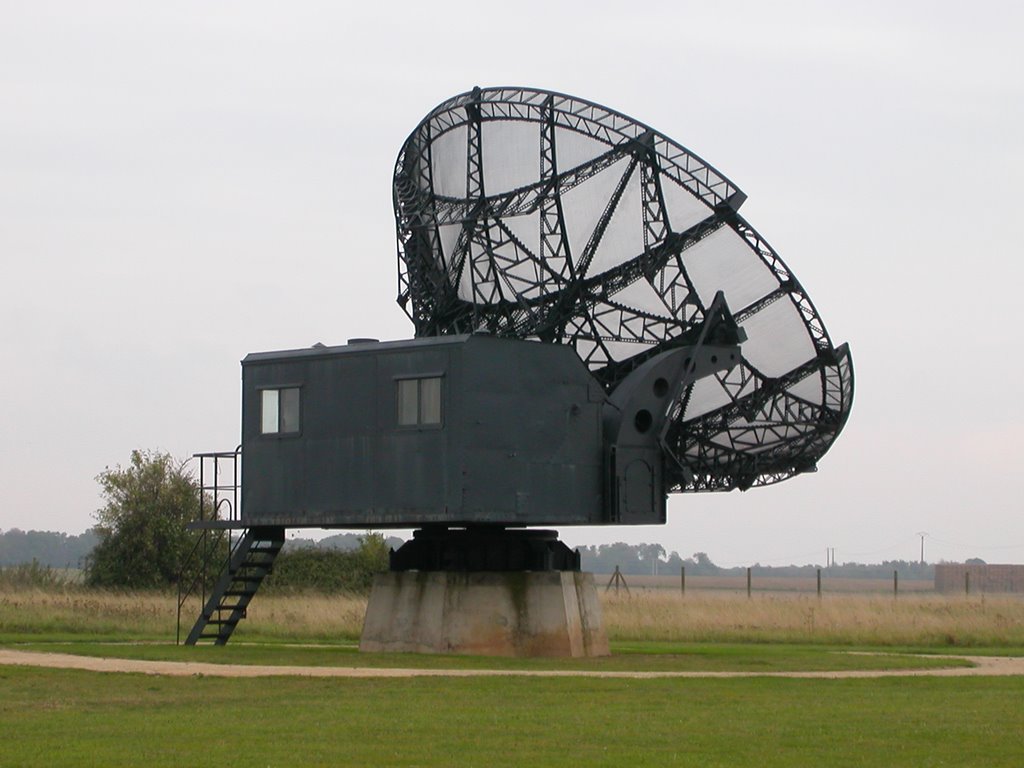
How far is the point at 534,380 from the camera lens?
32781 mm

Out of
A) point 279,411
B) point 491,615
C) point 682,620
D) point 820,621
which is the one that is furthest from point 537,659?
point 820,621

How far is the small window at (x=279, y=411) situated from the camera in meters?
34.6

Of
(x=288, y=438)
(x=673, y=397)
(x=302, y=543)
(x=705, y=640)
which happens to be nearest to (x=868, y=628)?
(x=705, y=640)

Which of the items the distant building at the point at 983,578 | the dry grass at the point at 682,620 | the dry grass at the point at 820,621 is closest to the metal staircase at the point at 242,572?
the dry grass at the point at 682,620

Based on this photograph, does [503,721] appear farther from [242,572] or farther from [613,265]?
[242,572]

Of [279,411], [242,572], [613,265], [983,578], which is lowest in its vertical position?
[983,578]

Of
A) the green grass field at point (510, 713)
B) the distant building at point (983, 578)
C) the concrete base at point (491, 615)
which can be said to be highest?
the concrete base at point (491, 615)

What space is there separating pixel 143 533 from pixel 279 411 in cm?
2987

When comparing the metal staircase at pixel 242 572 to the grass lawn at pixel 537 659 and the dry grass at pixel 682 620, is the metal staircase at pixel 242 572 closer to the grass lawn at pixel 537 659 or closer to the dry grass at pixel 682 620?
the grass lawn at pixel 537 659

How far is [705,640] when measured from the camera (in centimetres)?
4438

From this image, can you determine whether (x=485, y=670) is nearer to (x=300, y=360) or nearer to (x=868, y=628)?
(x=300, y=360)

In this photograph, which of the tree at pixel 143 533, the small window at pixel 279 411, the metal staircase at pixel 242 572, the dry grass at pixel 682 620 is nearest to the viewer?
the small window at pixel 279 411

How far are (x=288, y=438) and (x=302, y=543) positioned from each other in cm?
3212

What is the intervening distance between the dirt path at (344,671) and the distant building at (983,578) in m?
104
